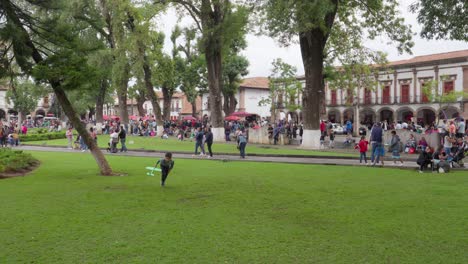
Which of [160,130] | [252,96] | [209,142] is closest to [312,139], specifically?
[209,142]

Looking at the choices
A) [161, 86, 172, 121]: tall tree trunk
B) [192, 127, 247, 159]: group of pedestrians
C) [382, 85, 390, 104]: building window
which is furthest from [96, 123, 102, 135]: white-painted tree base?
[382, 85, 390, 104]: building window

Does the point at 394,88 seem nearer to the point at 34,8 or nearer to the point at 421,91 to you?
the point at 421,91

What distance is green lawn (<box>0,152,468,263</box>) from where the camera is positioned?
5605 millimetres

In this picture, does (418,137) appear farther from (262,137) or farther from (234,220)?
(234,220)

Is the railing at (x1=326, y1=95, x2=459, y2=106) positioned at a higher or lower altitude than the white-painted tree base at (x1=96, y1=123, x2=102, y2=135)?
higher

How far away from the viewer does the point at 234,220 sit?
7.39 metres

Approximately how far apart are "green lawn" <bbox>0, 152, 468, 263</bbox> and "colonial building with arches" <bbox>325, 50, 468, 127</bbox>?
3356 cm

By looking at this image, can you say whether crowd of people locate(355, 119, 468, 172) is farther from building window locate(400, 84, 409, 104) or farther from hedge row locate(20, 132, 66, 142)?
building window locate(400, 84, 409, 104)

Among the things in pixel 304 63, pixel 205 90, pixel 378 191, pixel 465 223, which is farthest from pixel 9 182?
pixel 205 90

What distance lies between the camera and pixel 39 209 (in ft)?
26.7

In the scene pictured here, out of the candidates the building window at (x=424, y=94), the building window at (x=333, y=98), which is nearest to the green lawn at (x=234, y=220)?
the building window at (x=424, y=94)

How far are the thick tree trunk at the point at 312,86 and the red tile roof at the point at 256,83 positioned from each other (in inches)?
1623

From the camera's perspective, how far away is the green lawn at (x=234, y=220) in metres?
5.61

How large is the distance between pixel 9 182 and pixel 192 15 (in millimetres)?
20965
